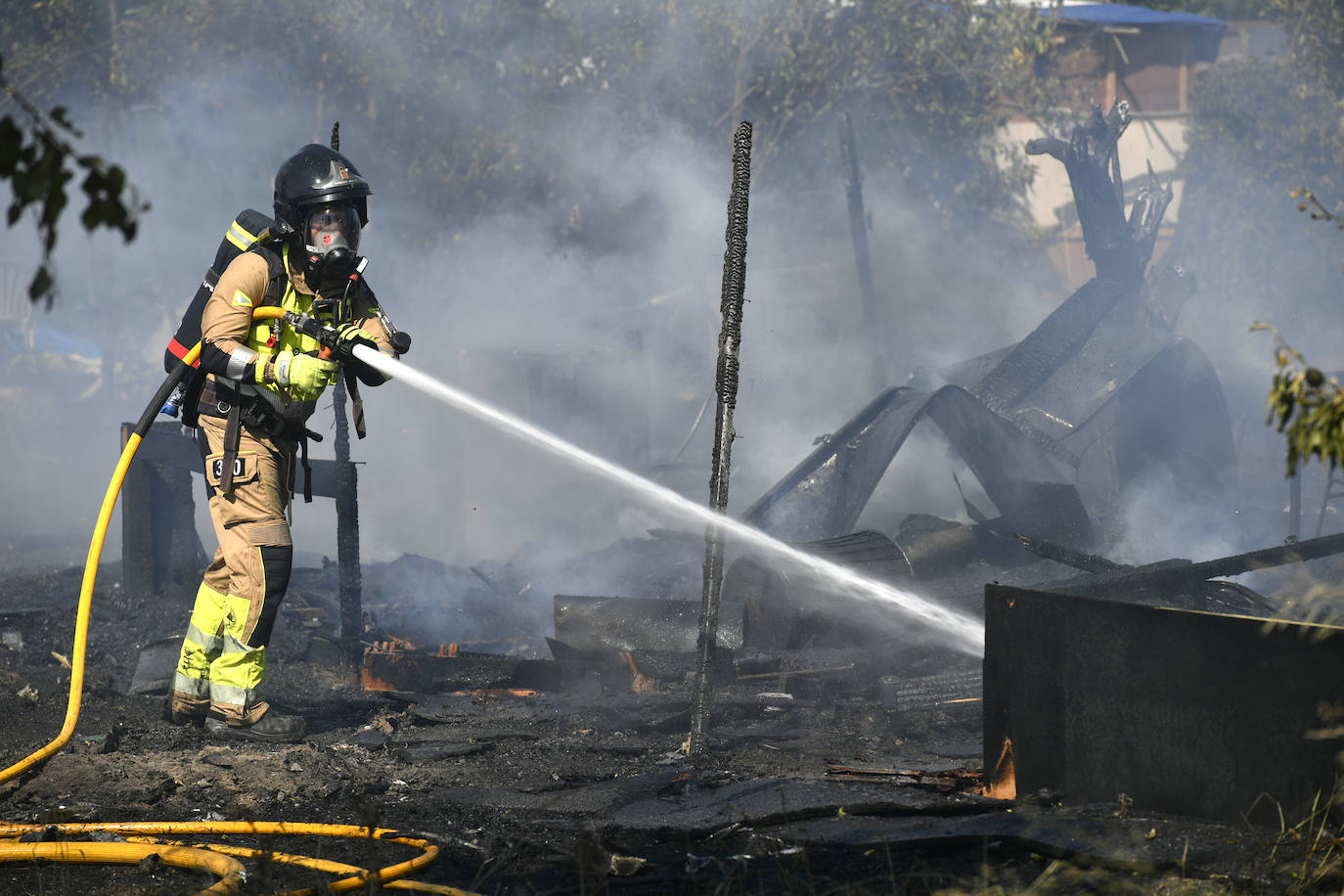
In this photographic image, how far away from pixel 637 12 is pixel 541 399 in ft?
19.7

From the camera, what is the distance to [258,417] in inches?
165

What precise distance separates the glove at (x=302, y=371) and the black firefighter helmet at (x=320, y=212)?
432 millimetres

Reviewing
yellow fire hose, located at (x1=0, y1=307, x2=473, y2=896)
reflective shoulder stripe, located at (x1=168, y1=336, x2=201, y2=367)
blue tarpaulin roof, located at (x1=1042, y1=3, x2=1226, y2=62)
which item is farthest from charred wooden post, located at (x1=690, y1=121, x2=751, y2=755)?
blue tarpaulin roof, located at (x1=1042, y1=3, x2=1226, y2=62)

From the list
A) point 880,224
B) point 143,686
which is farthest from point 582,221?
point 143,686

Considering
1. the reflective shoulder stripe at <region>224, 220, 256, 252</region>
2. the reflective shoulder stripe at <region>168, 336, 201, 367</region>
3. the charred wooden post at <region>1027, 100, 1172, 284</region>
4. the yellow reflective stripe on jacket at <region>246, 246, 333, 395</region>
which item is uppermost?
the charred wooden post at <region>1027, 100, 1172, 284</region>

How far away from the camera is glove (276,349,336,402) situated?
399cm

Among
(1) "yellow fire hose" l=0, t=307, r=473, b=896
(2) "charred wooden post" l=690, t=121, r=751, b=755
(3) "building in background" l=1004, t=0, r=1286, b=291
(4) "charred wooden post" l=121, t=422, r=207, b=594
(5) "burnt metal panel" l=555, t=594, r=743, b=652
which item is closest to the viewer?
(1) "yellow fire hose" l=0, t=307, r=473, b=896

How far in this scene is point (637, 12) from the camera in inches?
588

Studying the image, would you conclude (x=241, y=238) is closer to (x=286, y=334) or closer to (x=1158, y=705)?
(x=286, y=334)

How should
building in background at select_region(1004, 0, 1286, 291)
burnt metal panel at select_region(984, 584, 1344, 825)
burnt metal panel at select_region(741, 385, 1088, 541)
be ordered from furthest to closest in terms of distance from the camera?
building in background at select_region(1004, 0, 1286, 291) < burnt metal panel at select_region(741, 385, 1088, 541) < burnt metal panel at select_region(984, 584, 1344, 825)

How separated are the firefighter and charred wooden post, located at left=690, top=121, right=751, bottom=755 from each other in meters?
1.39

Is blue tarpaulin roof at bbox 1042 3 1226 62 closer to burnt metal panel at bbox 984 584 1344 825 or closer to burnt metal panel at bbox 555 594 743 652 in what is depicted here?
burnt metal panel at bbox 555 594 743 652

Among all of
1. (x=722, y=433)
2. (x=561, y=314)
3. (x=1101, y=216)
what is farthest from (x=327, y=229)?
(x=561, y=314)

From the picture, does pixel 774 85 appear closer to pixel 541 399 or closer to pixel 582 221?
pixel 582 221
